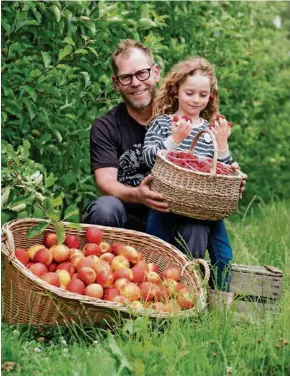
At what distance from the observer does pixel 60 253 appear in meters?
3.88

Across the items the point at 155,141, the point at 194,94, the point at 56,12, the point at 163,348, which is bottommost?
the point at 163,348

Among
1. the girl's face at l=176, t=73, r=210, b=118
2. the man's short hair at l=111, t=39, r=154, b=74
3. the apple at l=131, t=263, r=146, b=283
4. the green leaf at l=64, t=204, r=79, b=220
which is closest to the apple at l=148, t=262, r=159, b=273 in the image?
the apple at l=131, t=263, r=146, b=283

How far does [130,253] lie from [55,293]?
56 cm

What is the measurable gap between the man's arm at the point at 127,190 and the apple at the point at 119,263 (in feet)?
0.94

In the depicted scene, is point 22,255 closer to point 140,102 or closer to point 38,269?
point 38,269

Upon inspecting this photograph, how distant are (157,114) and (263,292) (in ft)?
3.59

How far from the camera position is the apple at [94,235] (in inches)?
158

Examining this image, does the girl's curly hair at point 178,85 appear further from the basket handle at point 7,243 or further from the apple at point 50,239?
the basket handle at point 7,243

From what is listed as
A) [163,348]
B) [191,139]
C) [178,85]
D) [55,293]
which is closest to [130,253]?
[55,293]

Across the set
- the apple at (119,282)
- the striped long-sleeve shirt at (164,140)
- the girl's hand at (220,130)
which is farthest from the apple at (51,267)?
the girl's hand at (220,130)

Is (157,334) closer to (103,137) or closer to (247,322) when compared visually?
(247,322)

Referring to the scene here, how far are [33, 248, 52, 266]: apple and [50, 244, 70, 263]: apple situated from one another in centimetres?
4

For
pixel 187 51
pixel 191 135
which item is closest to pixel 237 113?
pixel 187 51

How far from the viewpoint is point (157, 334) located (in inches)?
127
